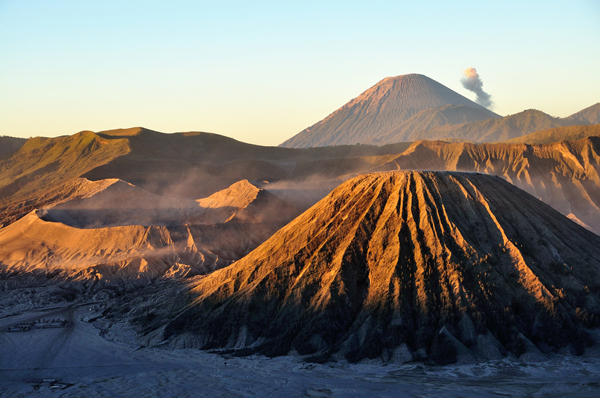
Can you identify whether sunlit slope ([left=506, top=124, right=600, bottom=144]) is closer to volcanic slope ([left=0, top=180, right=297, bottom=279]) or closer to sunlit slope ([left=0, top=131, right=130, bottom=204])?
volcanic slope ([left=0, top=180, right=297, bottom=279])

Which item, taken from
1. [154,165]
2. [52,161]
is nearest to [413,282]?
[154,165]

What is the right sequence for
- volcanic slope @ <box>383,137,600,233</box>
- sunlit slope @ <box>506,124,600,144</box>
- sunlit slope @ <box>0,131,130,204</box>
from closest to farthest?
volcanic slope @ <box>383,137,600,233</box>
sunlit slope @ <box>0,131,130,204</box>
sunlit slope @ <box>506,124,600,144</box>

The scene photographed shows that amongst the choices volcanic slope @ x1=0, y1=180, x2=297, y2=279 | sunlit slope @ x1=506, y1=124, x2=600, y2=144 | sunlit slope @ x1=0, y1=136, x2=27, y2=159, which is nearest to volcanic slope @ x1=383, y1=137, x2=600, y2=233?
sunlit slope @ x1=506, y1=124, x2=600, y2=144

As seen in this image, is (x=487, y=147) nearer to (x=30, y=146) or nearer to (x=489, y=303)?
(x=489, y=303)

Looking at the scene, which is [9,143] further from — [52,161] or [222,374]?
[222,374]

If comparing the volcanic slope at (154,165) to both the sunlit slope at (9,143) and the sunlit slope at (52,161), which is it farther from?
the sunlit slope at (9,143)

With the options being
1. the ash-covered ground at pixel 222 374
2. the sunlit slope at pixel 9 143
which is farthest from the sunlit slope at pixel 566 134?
the sunlit slope at pixel 9 143
